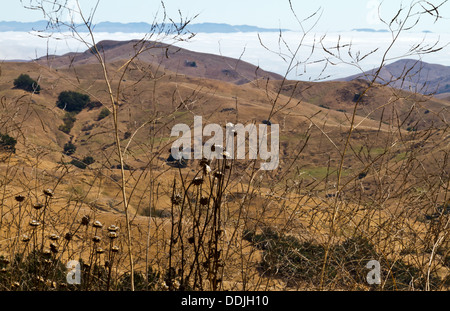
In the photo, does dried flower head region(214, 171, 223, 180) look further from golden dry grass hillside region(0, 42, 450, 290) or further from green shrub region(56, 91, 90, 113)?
green shrub region(56, 91, 90, 113)

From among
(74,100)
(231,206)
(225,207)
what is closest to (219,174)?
(225,207)

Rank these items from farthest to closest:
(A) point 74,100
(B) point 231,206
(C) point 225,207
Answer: (A) point 74,100 < (B) point 231,206 < (C) point 225,207

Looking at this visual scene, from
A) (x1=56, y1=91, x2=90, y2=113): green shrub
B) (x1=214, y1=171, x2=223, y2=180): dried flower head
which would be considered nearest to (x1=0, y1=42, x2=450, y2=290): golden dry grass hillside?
(x1=214, y1=171, x2=223, y2=180): dried flower head

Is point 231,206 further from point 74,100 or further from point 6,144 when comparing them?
point 74,100

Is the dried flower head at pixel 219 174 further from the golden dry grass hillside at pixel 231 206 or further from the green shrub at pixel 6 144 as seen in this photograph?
the green shrub at pixel 6 144

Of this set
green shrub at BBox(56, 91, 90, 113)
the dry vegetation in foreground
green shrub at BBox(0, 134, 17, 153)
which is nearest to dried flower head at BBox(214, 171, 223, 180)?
the dry vegetation in foreground

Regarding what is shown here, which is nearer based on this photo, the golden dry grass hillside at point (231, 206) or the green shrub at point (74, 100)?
the golden dry grass hillside at point (231, 206)

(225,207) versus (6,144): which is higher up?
(6,144)

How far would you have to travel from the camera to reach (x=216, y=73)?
17550 centimetres

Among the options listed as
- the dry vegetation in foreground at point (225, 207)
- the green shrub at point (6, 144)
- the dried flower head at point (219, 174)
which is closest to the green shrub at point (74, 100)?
the green shrub at point (6, 144)

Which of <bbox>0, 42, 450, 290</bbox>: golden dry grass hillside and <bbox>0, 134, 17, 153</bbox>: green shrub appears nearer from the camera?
<bbox>0, 42, 450, 290</bbox>: golden dry grass hillside

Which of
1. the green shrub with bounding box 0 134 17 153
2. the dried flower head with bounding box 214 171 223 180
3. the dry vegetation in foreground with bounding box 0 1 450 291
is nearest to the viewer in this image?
the dried flower head with bounding box 214 171 223 180

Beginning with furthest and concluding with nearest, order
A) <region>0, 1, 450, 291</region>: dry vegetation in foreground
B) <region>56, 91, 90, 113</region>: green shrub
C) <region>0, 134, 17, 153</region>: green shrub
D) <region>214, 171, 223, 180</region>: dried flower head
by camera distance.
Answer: <region>56, 91, 90, 113</region>: green shrub < <region>0, 134, 17, 153</region>: green shrub < <region>0, 1, 450, 291</region>: dry vegetation in foreground < <region>214, 171, 223, 180</region>: dried flower head
